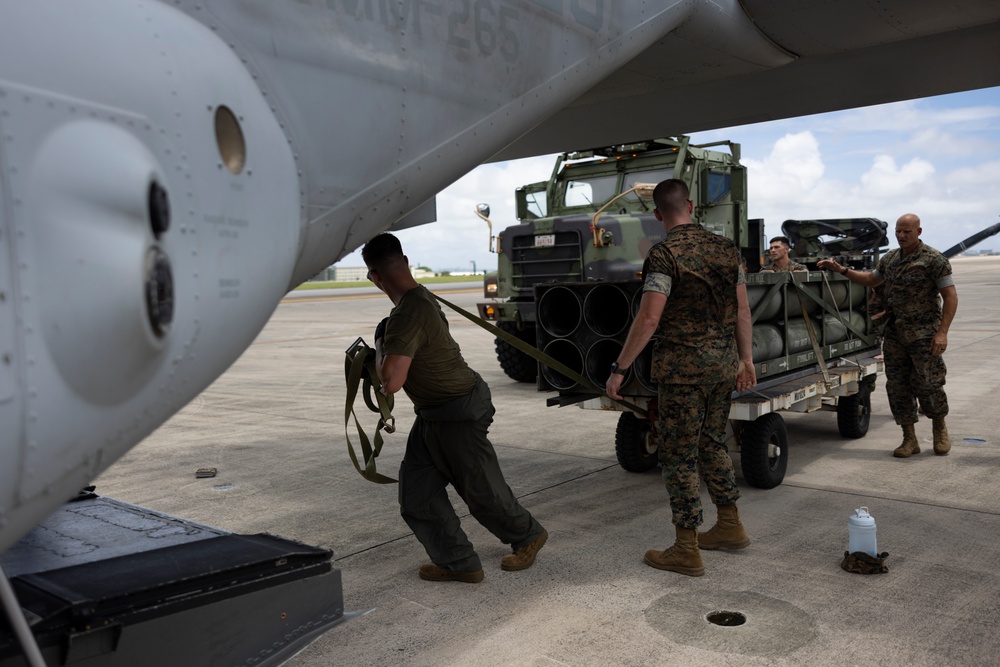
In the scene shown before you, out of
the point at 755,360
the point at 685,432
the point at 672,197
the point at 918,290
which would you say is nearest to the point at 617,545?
the point at 685,432

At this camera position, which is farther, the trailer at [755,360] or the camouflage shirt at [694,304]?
the trailer at [755,360]

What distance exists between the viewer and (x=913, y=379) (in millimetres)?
6273

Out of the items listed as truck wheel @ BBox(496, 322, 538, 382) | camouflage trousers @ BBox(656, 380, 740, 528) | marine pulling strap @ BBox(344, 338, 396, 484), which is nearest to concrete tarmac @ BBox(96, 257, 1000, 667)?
camouflage trousers @ BBox(656, 380, 740, 528)

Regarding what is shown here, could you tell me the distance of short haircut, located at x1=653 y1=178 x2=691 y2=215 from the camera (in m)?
4.13

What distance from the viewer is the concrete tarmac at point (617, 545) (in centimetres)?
327

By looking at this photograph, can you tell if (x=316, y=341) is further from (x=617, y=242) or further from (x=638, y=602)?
(x=638, y=602)

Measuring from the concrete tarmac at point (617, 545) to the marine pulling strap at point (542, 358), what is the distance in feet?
2.31

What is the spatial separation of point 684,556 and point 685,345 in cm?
100

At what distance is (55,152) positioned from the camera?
1705 mm

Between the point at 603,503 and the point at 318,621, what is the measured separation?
2651 millimetres

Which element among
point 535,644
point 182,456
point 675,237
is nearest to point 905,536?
point 675,237

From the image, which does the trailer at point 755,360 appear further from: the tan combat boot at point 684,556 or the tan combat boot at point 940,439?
the tan combat boot at point 684,556

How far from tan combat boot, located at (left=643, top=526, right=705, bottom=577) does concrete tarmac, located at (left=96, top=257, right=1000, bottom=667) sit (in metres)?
0.06

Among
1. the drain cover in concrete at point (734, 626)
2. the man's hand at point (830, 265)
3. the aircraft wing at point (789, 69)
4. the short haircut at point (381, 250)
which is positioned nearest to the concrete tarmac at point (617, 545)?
the drain cover in concrete at point (734, 626)
